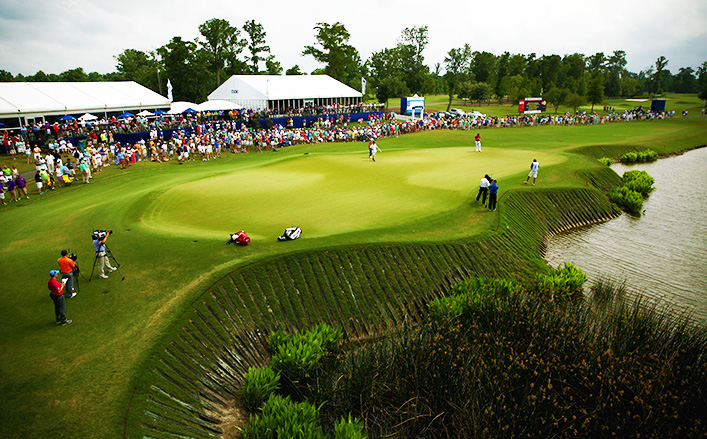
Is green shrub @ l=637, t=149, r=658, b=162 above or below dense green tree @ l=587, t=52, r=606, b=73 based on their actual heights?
below

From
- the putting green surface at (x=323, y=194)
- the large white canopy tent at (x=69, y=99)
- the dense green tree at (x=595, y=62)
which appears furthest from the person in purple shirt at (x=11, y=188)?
the dense green tree at (x=595, y=62)

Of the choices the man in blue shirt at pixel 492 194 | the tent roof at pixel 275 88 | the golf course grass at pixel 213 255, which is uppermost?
the tent roof at pixel 275 88

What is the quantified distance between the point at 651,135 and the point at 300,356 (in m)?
63.6

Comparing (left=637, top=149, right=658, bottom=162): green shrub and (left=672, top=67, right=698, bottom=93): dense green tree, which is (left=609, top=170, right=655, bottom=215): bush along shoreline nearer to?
(left=637, top=149, right=658, bottom=162): green shrub

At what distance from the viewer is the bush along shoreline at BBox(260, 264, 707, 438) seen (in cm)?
820

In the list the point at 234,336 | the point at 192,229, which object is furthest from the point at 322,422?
the point at 192,229

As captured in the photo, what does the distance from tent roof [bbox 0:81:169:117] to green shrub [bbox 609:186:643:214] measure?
50452 mm

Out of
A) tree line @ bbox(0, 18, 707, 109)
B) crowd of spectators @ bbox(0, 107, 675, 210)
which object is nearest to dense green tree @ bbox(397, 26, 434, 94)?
tree line @ bbox(0, 18, 707, 109)

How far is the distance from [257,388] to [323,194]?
14.5 metres

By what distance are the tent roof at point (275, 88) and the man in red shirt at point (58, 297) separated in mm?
43802

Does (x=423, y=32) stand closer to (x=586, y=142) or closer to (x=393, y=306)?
(x=586, y=142)

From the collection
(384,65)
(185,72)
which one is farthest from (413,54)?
(185,72)

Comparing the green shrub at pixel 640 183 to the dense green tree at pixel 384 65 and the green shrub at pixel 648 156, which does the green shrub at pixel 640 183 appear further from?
the dense green tree at pixel 384 65

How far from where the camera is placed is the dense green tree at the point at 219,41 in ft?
239
